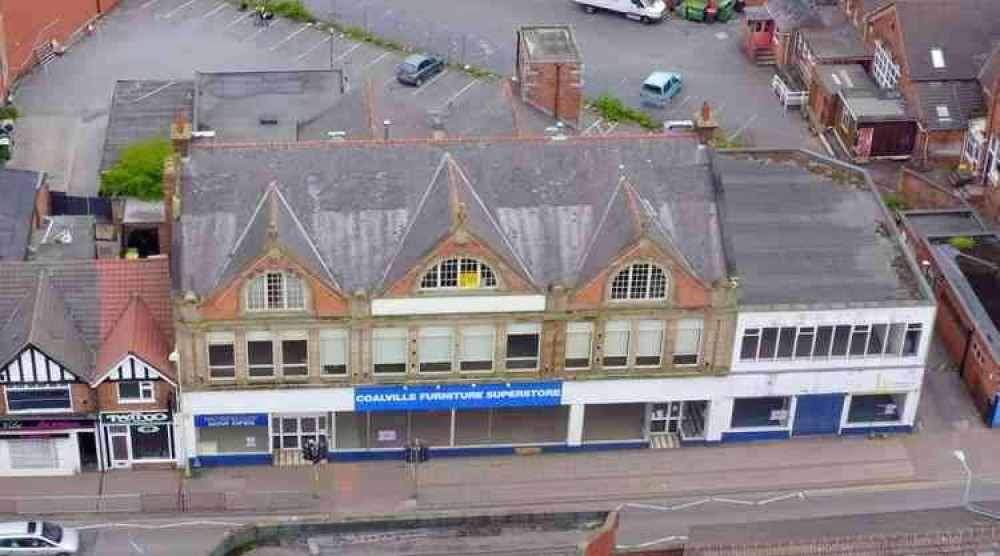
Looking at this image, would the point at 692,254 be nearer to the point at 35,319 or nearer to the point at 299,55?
the point at 35,319

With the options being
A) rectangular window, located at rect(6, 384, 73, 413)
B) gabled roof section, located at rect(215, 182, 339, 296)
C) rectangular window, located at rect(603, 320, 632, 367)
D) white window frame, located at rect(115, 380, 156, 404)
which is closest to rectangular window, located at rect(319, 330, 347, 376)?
gabled roof section, located at rect(215, 182, 339, 296)

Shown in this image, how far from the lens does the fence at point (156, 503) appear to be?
8150 cm

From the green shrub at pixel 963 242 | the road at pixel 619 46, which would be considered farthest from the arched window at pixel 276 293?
the road at pixel 619 46

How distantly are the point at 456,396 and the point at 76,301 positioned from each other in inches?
746

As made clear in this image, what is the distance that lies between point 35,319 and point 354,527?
27800 millimetres

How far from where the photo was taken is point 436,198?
269 ft

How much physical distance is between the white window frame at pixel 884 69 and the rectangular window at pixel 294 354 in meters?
49.6

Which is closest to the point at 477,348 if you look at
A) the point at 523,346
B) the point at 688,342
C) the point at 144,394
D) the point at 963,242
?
the point at 523,346

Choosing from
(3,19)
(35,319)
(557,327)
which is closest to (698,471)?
(557,327)

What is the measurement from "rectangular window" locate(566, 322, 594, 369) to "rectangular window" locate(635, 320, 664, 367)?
7.88ft

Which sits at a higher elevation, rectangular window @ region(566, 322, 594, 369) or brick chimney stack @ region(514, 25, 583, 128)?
brick chimney stack @ region(514, 25, 583, 128)

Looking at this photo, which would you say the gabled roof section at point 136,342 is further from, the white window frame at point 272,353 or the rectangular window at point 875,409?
the rectangular window at point 875,409

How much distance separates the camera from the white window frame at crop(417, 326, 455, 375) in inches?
3226

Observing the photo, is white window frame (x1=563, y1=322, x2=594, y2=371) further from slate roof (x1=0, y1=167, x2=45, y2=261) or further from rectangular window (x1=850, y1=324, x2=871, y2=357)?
slate roof (x1=0, y1=167, x2=45, y2=261)
